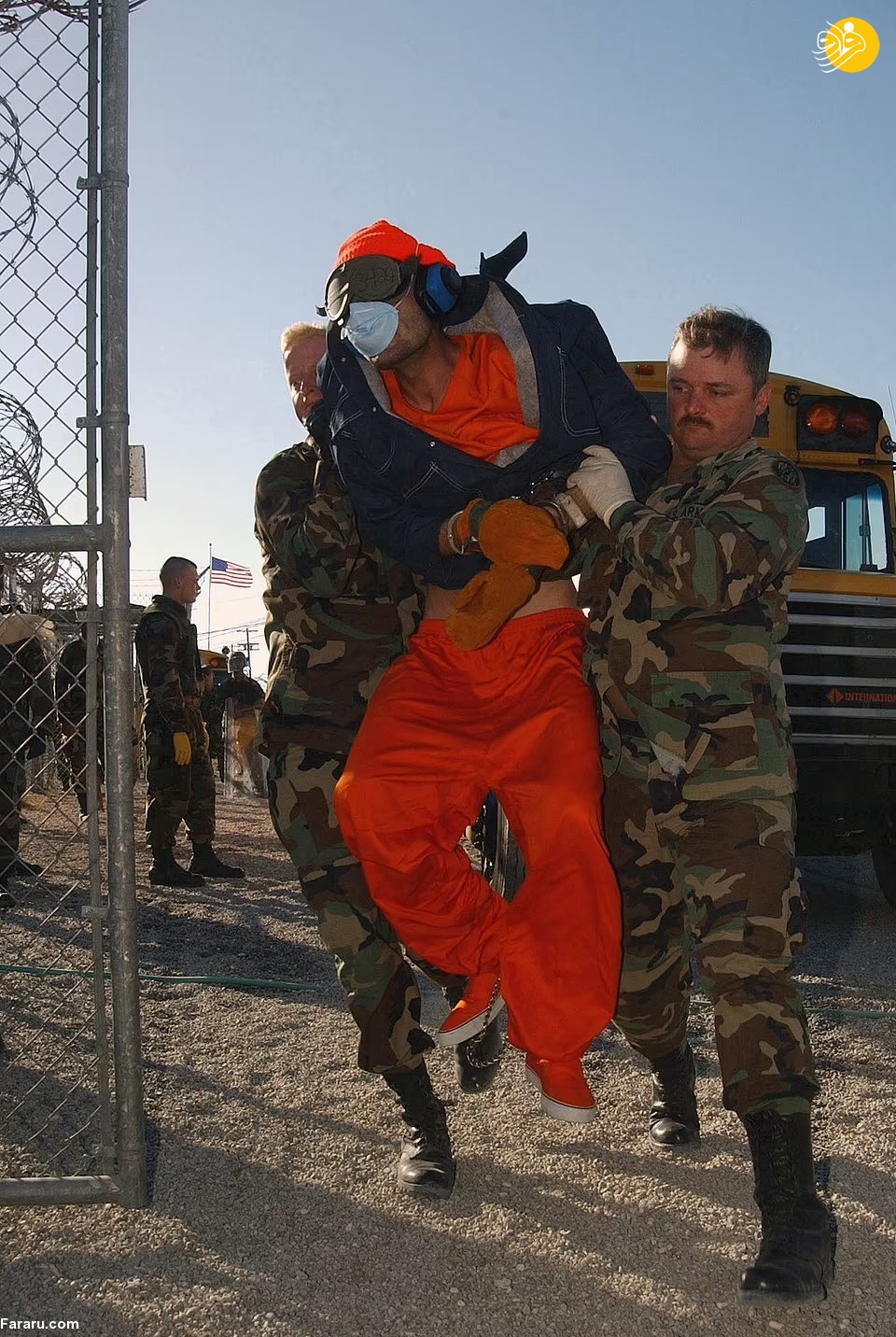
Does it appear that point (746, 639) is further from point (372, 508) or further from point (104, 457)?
point (104, 457)

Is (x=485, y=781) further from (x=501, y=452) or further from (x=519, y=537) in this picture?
(x=501, y=452)

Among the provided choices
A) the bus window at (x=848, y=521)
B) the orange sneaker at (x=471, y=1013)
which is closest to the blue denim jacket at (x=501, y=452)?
the orange sneaker at (x=471, y=1013)

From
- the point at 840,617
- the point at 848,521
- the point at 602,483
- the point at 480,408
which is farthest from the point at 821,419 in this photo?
the point at 602,483

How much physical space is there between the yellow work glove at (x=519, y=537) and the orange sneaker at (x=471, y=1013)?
1054mm

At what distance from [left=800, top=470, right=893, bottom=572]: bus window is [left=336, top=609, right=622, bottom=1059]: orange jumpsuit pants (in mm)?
4152

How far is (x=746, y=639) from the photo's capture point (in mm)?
2754

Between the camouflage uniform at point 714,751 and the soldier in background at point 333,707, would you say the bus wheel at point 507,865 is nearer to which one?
the soldier in background at point 333,707

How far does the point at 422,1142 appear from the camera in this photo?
3070 millimetres

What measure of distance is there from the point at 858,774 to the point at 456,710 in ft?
13.7

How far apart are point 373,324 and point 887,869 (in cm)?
566

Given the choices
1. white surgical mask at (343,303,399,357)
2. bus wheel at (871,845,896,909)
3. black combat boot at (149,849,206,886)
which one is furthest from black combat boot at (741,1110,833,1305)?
black combat boot at (149,849,206,886)

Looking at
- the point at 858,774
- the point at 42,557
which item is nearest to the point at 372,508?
the point at 42,557

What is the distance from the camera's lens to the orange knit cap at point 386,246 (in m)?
2.90

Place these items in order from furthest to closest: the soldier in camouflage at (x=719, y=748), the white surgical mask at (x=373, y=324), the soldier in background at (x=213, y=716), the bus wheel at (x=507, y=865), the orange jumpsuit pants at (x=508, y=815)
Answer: the soldier in background at (x=213, y=716), the bus wheel at (x=507, y=865), the white surgical mask at (x=373, y=324), the orange jumpsuit pants at (x=508, y=815), the soldier in camouflage at (x=719, y=748)
